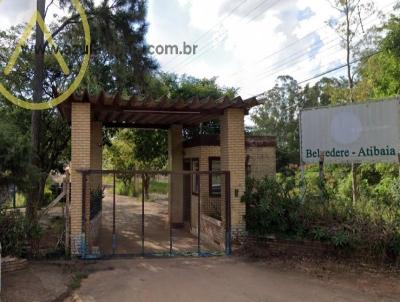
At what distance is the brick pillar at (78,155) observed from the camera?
32.4 ft

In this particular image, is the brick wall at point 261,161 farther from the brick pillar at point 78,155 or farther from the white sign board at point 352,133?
the brick pillar at point 78,155

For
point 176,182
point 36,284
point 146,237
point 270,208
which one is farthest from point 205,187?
point 36,284

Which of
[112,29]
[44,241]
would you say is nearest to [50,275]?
[44,241]

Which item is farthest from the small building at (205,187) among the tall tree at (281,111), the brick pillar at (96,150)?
the tall tree at (281,111)

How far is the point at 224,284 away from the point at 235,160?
3909mm

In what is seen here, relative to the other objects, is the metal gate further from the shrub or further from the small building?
the shrub

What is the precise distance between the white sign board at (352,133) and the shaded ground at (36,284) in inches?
277

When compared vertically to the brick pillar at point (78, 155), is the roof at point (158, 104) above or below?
above

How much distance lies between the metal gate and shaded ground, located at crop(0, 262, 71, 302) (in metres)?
1.19

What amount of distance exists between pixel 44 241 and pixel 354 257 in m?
7.17

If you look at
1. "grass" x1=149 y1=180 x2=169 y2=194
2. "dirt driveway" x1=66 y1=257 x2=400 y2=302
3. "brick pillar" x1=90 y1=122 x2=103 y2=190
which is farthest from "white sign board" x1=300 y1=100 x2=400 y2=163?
"grass" x1=149 y1=180 x2=169 y2=194

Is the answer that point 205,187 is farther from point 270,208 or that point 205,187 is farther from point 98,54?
point 98,54

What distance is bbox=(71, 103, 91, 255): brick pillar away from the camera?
32.4 ft

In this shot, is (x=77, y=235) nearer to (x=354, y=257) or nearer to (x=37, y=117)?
(x=37, y=117)
